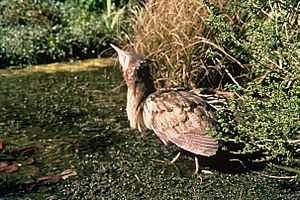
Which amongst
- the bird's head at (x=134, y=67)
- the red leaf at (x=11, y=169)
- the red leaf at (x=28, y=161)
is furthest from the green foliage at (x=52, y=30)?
the red leaf at (x=11, y=169)

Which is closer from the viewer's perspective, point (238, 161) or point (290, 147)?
point (290, 147)

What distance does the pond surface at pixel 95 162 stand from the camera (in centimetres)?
388

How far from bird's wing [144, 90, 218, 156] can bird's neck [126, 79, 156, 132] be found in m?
0.18

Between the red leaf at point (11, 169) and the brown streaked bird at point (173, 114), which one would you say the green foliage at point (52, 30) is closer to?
the brown streaked bird at point (173, 114)

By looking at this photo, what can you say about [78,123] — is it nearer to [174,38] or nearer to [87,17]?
[174,38]

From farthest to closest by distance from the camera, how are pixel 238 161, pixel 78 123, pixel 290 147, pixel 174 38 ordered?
pixel 174 38, pixel 78 123, pixel 238 161, pixel 290 147

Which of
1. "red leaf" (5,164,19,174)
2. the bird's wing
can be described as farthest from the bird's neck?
"red leaf" (5,164,19,174)

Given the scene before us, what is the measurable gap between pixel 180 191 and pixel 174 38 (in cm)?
219

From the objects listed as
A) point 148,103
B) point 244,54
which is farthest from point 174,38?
point 244,54

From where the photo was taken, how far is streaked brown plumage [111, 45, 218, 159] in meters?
4.04

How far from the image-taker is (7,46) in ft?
27.0

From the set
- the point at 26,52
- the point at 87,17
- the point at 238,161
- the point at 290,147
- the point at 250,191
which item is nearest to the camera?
the point at 290,147

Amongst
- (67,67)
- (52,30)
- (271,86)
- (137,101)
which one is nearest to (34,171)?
(137,101)

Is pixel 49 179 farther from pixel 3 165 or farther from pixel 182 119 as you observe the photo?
pixel 182 119
